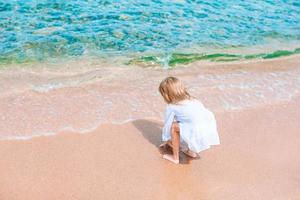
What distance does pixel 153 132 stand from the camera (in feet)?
17.1

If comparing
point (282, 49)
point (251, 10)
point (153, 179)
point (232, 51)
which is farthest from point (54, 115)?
point (251, 10)

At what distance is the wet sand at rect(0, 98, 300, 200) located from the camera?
4145mm

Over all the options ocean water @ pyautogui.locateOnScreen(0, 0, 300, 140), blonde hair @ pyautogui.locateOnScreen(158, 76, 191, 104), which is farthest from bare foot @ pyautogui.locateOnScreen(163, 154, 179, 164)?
ocean water @ pyautogui.locateOnScreen(0, 0, 300, 140)

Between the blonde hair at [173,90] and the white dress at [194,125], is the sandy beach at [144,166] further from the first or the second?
the blonde hair at [173,90]

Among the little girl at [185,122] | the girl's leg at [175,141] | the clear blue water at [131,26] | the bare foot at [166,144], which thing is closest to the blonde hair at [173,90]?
the little girl at [185,122]

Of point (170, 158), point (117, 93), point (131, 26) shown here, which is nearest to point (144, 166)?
point (170, 158)

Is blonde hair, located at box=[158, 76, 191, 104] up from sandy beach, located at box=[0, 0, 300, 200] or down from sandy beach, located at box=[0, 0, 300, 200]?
up

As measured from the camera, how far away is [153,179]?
4.33 meters

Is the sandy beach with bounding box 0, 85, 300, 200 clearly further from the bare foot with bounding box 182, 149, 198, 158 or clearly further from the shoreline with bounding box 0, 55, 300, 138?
the shoreline with bounding box 0, 55, 300, 138

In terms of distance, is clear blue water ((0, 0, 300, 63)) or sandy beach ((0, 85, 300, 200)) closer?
sandy beach ((0, 85, 300, 200))

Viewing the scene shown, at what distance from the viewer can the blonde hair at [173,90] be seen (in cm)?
459

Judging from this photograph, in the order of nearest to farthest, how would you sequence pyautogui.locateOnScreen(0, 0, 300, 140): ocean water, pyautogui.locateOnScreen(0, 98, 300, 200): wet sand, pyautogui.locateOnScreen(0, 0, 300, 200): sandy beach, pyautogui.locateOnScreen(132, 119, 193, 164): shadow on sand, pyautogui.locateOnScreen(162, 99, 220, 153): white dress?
pyautogui.locateOnScreen(0, 98, 300, 200): wet sand, pyautogui.locateOnScreen(0, 0, 300, 200): sandy beach, pyautogui.locateOnScreen(162, 99, 220, 153): white dress, pyautogui.locateOnScreen(132, 119, 193, 164): shadow on sand, pyautogui.locateOnScreen(0, 0, 300, 140): ocean water

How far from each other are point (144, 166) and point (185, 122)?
574mm

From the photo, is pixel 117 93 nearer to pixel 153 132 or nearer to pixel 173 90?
pixel 153 132
